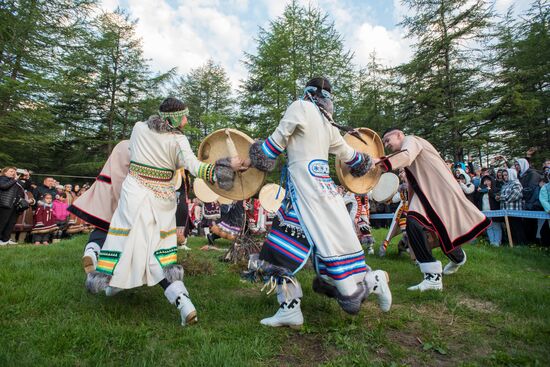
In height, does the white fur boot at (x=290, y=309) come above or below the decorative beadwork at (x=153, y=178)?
below

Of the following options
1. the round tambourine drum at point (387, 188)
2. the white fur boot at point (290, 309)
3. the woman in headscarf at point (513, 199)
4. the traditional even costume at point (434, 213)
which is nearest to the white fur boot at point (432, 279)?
the traditional even costume at point (434, 213)

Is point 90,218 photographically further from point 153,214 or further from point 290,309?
point 290,309

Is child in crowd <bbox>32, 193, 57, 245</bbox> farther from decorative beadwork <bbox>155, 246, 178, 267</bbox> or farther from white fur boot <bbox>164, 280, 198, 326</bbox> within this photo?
white fur boot <bbox>164, 280, 198, 326</bbox>

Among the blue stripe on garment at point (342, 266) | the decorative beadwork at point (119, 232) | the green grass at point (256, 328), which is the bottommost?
the green grass at point (256, 328)

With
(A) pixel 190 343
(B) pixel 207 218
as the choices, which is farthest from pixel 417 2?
(A) pixel 190 343

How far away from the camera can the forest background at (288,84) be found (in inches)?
579

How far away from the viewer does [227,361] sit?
2.32m

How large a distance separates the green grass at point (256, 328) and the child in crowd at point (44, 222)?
21.3 feet

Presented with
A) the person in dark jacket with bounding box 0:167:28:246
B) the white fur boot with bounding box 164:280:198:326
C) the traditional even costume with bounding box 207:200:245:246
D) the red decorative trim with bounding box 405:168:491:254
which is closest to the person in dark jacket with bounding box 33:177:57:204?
the person in dark jacket with bounding box 0:167:28:246

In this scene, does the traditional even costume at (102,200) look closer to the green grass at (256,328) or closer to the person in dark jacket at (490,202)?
the green grass at (256,328)

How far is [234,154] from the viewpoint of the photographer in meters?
3.45

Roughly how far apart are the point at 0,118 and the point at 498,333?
56.6 feet

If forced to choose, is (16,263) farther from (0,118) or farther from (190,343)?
(0,118)

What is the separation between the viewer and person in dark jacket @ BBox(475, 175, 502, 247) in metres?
8.31
